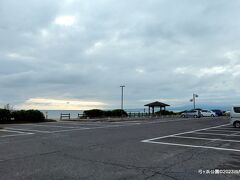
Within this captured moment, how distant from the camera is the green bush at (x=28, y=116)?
37688 millimetres

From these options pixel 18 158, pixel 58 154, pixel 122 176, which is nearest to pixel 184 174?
pixel 122 176

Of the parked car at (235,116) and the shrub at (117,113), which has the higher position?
the shrub at (117,113)

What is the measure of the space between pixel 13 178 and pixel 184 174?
4.02 meters

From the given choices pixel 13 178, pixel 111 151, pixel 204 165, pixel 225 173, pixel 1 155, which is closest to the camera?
pixel 13 178

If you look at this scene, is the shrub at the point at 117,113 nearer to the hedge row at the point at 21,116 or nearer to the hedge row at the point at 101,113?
the hedge row at the point at 101,113

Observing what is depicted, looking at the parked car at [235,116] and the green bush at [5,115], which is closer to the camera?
the parked car at [235,116]

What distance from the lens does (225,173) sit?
702cm

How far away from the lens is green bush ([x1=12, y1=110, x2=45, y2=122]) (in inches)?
1484

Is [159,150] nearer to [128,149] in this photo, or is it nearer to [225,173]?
[128,149]

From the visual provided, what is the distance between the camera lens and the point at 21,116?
38031 millimetres

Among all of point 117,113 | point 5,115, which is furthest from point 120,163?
point 117,113

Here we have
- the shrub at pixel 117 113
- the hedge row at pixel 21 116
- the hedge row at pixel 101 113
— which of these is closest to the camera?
the hedge row at pixel 21 116

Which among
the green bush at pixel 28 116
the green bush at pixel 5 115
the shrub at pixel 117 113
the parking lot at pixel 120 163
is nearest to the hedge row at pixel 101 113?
the shrub at pixel 117 113

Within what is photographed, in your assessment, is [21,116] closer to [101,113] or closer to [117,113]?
[101,113]
